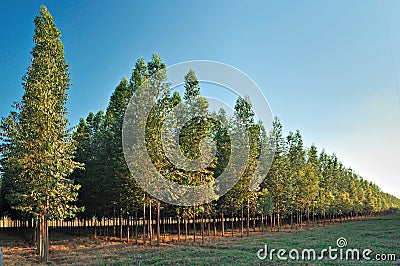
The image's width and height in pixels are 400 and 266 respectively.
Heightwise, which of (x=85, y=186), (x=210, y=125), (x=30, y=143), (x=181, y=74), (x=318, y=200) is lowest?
(x=318, y=200)

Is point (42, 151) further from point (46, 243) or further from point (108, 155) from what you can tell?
point (108, 155)

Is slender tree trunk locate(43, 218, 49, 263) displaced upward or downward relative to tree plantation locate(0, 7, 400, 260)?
downward

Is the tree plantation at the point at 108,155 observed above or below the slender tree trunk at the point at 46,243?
above

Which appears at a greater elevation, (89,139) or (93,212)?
(89,139)

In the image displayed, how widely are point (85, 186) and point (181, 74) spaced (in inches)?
679

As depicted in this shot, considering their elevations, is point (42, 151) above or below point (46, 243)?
above

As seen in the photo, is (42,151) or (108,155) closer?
(42,151)

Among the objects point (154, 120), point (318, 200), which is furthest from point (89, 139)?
point (318, 200)

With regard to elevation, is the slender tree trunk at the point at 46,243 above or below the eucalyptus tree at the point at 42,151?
below

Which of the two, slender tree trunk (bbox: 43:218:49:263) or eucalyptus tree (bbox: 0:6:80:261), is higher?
eucalyptus tree (bbox: 0:6:80:261)

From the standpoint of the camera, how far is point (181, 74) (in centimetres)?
3102

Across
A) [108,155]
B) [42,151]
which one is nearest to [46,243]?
[42,151]

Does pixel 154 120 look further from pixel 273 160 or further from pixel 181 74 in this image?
pixel 273 160

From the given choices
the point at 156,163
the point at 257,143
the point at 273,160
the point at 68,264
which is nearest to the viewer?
the point at 68,264
